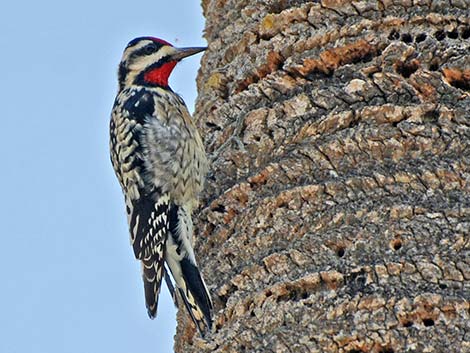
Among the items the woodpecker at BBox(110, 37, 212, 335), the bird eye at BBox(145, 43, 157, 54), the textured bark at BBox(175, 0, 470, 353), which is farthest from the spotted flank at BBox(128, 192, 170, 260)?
the bird eye at BBox(145, 43, 157, 54)

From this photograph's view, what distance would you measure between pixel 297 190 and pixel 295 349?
55 cm

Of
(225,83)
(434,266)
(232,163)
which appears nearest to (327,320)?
(434,266)

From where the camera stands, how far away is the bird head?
4699 millimetres

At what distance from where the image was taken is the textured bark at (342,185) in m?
2.38

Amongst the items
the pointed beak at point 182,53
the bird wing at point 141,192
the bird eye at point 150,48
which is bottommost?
the bird wing at point 141,192

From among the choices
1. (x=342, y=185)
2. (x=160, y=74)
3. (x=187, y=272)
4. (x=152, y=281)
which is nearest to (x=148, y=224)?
(x=152, y=281)

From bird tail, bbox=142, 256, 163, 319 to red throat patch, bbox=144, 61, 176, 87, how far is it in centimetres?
124

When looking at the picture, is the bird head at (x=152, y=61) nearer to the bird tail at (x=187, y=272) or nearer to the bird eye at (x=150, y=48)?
the bird eye at (x=150, y=48)

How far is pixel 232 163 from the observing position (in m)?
3.22

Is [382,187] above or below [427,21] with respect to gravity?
below

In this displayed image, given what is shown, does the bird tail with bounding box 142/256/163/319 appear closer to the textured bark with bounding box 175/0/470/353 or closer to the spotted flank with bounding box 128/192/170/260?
the spotted flank with bounding box 128/192/170/260

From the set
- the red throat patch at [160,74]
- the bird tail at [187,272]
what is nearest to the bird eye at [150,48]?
the red throat patch at [160,74]

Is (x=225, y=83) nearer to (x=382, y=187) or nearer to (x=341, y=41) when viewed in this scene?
(x=341, y=41)

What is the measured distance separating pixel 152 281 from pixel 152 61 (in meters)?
1.47
